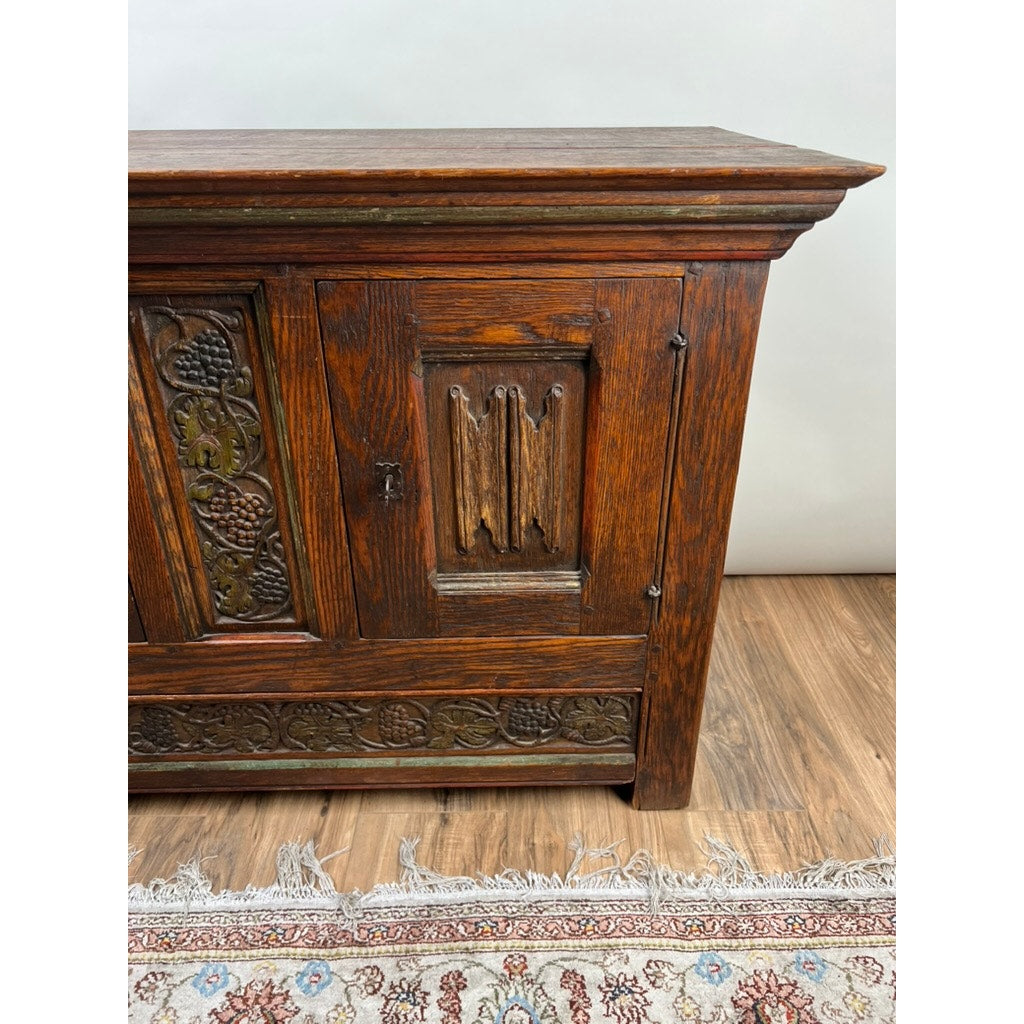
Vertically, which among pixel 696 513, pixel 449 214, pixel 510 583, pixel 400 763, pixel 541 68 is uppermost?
pixel 541 68

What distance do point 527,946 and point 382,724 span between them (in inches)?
13.8

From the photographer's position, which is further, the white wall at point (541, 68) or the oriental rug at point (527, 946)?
the white wall at point (541, 68)

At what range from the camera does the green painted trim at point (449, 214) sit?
82 centimetres

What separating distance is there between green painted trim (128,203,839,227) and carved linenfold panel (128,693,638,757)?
0.64m

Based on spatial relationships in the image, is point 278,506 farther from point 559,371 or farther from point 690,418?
point 690,418

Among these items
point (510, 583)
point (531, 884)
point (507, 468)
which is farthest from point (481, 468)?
point (531, 884)

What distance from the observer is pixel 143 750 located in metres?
1.16

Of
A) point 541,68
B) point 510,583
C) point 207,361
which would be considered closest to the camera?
point 207,361

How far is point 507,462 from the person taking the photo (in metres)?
0.97

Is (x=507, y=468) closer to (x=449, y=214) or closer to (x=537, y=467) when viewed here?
(x=537, y=467)

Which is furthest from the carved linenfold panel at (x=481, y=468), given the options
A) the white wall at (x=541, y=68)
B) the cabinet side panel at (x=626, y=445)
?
the white wall at (x=541, y=68)

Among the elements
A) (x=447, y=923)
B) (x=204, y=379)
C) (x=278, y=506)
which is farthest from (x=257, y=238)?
(x=447, y=923)

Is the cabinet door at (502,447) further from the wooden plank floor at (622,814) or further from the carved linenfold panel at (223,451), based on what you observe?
the wooden plank floor at (622,814)

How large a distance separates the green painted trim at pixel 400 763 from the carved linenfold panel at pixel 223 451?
25cm
